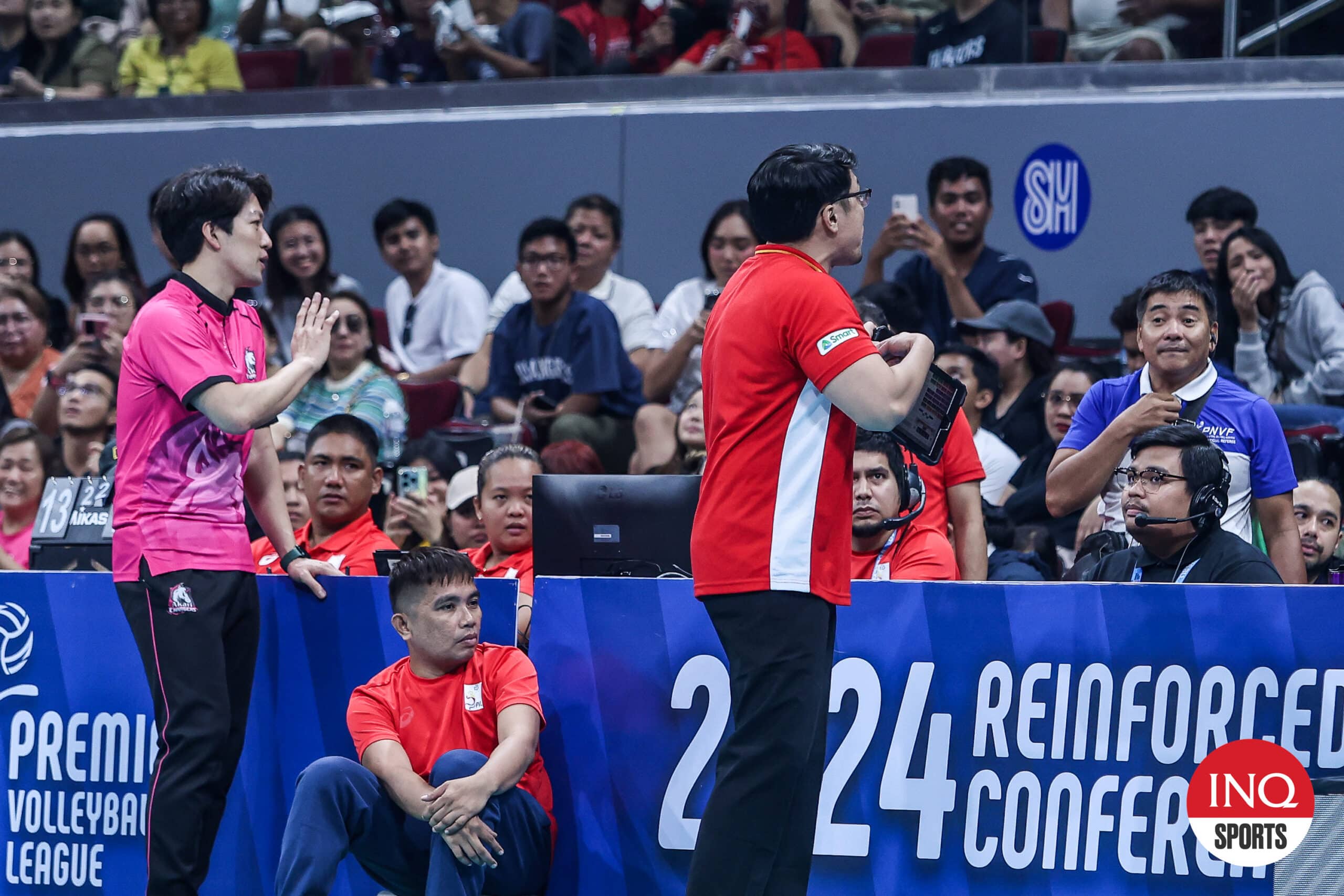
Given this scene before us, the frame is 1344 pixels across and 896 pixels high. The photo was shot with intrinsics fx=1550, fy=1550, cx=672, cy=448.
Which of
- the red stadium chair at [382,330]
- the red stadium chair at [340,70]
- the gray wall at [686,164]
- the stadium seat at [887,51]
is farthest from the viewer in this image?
the red stadium chair at [340,70]

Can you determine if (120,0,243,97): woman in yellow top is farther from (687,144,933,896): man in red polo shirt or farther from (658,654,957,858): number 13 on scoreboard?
(687,144,933,896): man in red polo shirt

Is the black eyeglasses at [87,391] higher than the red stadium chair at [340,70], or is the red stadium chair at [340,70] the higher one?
the red stadium chair at [340,70]

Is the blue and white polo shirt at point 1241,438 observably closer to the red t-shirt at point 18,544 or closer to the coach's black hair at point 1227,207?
the coach's black hair at point 1227,207

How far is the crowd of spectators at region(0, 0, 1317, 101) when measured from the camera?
852 cm

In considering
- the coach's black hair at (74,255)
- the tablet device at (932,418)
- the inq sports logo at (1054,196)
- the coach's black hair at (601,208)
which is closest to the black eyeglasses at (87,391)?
the coach's black hair at (74,255)

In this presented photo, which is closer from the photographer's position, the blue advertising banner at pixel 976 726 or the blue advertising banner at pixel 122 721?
the blue advertising banner at pixel 976 726

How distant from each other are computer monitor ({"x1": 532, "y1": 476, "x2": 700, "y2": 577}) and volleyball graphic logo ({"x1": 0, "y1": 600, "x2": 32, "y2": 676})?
1637 millimetres

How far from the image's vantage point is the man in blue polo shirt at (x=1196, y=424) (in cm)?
482

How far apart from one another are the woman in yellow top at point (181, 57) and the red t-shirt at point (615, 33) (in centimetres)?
247

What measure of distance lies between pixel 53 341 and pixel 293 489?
3.97m

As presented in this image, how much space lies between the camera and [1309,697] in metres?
4.04

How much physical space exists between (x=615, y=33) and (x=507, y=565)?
5.05 m

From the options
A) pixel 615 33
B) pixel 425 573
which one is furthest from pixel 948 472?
pixel 615 33

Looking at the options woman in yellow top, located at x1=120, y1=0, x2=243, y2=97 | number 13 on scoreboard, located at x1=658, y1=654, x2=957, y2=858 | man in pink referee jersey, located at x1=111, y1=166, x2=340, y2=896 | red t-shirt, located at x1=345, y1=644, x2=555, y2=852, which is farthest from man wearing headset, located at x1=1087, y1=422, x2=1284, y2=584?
woman in yellow top, located at x1=120, y1=0, x2=243, y2=97
